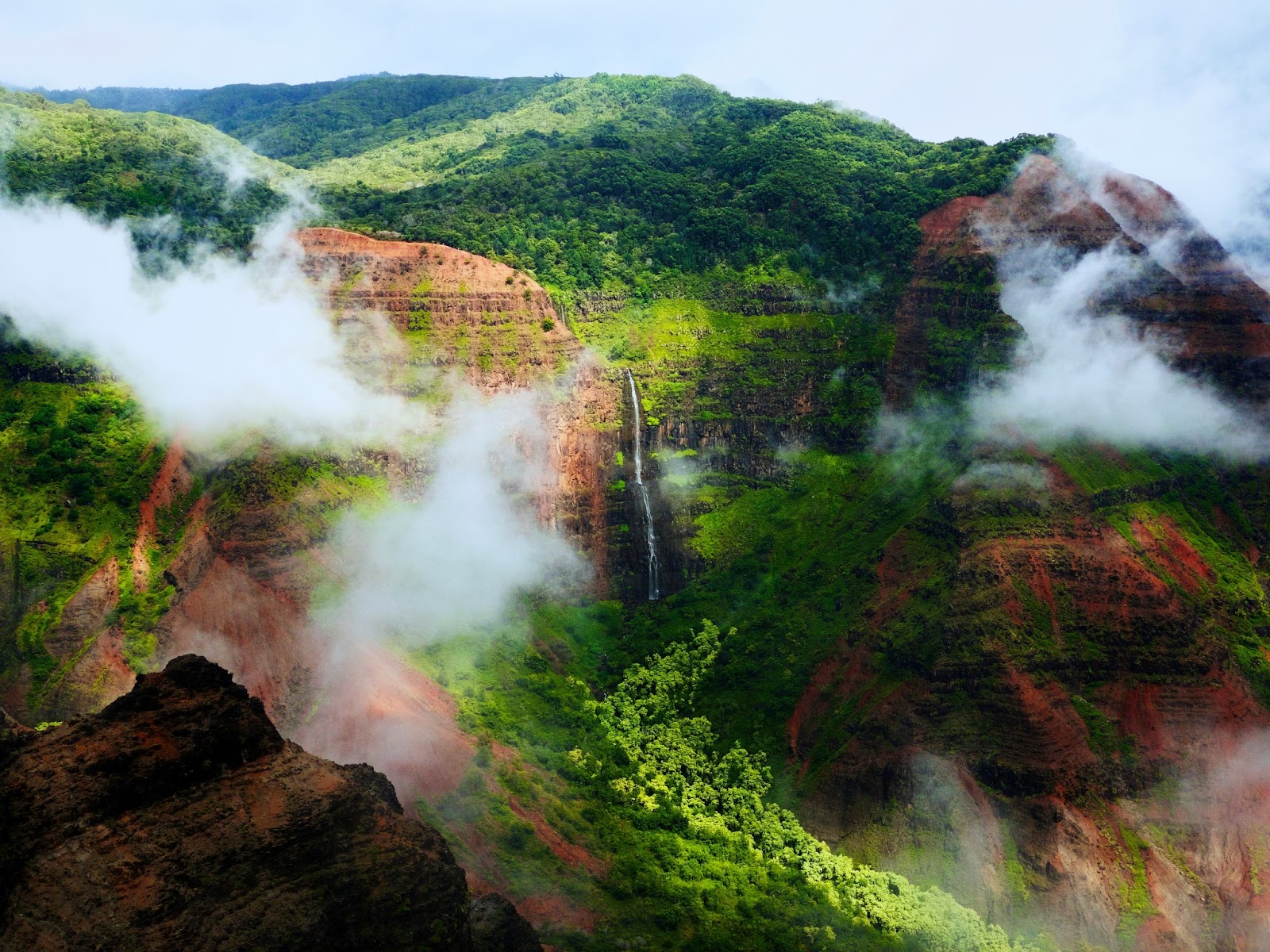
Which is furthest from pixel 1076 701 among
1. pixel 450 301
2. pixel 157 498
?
pixel 157 498

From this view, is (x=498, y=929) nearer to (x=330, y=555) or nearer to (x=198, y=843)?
(x=198, y=843)

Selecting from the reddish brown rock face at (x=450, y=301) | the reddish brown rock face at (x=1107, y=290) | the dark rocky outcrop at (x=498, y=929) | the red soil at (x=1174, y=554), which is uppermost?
the reddish brown rock face at (x=1107, y=290)

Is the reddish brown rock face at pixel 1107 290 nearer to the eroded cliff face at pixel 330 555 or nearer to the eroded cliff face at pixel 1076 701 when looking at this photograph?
the eroded cliff face at pixel 1076 701

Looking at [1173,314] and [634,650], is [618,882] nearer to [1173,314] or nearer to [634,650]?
[634,650]

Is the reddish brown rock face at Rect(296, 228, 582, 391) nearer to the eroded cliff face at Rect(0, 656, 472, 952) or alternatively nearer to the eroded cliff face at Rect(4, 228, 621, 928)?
the eroded cliff face at Rect(4, 228, 621, 928)

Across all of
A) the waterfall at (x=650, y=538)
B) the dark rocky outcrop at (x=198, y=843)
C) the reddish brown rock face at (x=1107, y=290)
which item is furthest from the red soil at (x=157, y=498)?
the reddish brown rock face at (x=1107, y=290)

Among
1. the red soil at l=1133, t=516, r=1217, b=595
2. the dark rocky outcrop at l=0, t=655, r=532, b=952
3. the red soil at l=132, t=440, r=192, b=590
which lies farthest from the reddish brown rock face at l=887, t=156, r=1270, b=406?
the dark rocky outcrop at l=0, t=655, r=532, b=952
